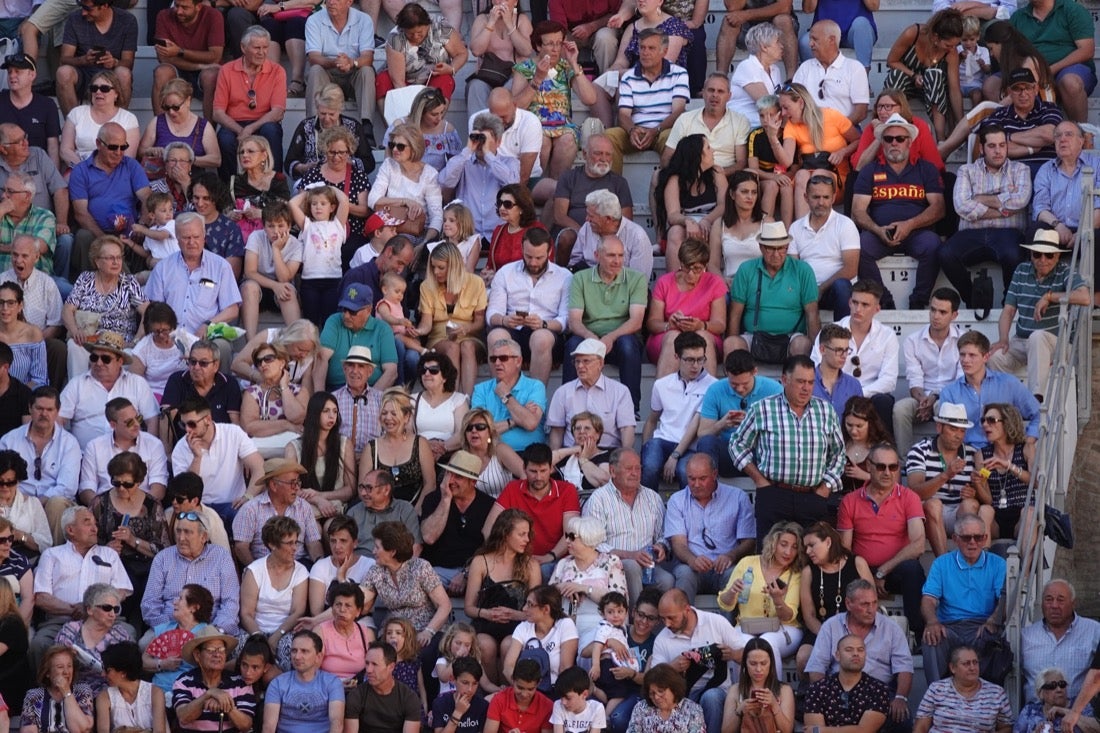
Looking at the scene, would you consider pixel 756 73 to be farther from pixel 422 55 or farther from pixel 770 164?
pixel 422 55

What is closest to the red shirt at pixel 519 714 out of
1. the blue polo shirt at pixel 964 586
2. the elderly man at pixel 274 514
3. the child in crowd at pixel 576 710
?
the child in crowd at pixel 576 710

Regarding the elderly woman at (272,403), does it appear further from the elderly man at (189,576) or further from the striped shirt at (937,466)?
the striped shirt at (937,466)

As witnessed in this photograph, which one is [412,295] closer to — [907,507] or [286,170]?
[286,170]

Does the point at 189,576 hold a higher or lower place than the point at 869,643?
higher

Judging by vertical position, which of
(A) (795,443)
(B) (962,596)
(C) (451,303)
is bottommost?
(B) (962,596)

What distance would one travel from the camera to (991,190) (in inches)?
563

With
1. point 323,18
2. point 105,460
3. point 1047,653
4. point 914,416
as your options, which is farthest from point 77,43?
point 1047,653

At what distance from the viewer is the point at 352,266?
1439 centimetres

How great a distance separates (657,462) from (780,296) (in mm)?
1407

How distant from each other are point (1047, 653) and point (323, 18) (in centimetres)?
705

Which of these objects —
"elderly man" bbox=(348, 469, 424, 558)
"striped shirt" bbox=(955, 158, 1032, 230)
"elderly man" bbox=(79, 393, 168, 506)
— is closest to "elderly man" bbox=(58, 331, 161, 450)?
"elderly man" bbox=(79, 393, 168, 506)

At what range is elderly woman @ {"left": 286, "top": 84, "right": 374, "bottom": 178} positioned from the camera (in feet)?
49.7

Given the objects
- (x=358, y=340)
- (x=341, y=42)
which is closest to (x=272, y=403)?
(x=358, y=340)

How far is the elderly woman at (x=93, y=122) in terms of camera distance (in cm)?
1538
